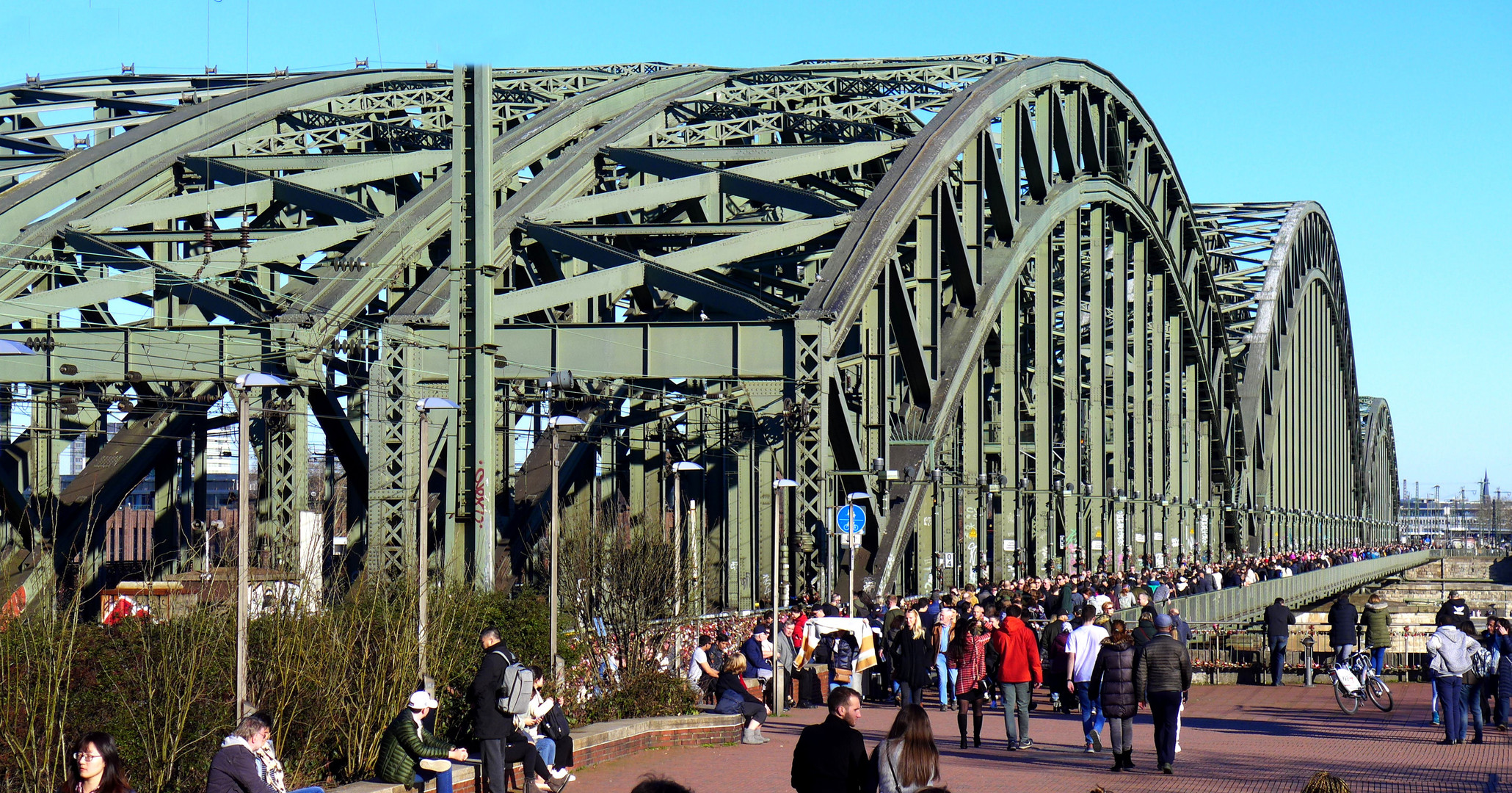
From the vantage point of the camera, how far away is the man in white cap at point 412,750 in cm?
1253

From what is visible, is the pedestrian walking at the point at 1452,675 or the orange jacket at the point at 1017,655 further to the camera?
the pedestrian walking at the point at 1452,675

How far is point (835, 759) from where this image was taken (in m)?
9.24

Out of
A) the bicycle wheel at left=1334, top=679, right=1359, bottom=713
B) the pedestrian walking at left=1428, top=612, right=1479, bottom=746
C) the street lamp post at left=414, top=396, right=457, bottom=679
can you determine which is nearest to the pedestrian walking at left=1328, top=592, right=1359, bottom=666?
the bicycle wheel at left=1334, top=679, right=1359, bottom=713

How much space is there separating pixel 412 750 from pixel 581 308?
2126cm

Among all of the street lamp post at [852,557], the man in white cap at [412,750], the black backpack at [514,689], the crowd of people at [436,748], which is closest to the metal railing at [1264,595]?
the street lamp post at [852,557]

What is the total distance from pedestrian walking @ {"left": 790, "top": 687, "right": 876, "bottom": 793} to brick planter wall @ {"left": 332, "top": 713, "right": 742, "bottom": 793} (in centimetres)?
623

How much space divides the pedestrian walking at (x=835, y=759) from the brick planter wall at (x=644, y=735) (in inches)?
245

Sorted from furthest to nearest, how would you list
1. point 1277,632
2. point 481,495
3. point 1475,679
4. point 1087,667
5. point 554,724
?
point 1277,632 < point 1475,679 < point 1087,667 < point 481,495 < point 554,724

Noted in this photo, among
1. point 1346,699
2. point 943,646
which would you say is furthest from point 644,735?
point 1346,699

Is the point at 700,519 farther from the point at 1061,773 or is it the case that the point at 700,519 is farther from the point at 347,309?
the point at 1061,773

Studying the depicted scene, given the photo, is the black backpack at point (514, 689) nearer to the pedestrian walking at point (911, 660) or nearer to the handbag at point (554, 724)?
the handbag at point (554, 724)

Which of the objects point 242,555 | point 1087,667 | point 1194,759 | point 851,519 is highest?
point 851,519

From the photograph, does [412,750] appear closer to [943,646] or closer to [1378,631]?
[943,646]

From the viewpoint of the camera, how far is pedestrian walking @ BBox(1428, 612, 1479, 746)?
18.3 m
